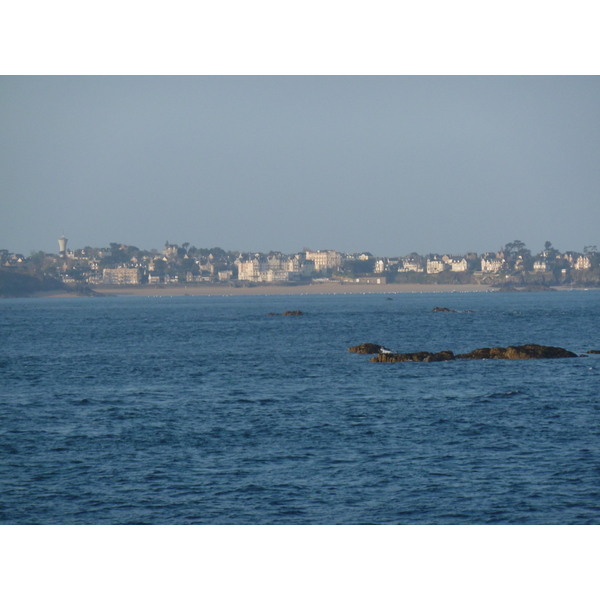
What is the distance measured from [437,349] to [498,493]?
127 feet

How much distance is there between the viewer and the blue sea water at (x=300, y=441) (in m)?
19.4

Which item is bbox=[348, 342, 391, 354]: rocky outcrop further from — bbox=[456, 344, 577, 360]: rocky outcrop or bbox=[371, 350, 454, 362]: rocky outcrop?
bbox=[456, 344, 577, 360]: rocky outcrop

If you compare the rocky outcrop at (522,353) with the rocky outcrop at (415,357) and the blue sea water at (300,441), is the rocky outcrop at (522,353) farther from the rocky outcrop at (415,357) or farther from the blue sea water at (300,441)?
the blue sea water at (300,441)

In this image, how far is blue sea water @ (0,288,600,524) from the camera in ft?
63.5

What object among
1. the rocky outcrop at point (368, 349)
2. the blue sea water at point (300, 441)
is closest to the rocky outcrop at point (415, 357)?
the blue sea water at point (300, 441)

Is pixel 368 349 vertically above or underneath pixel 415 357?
underneath

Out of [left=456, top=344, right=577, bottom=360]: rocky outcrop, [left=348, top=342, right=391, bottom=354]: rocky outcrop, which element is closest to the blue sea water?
[left=456, top=344, right=577, bottom=360]: rocky outcrop

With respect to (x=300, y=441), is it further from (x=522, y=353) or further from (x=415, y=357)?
(x=522, y=353)

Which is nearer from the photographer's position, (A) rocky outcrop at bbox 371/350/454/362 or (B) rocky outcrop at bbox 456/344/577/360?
(A) rocky outcrop at bbox 371/350/454/362

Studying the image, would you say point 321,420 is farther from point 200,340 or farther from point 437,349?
point 200,340

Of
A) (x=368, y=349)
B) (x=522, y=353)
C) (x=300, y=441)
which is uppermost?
(x=522, y=353)

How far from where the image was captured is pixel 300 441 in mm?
26172

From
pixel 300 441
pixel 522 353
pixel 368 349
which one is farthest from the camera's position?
pixel 368 349

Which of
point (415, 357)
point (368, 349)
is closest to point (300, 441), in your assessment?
point (415, 357)
